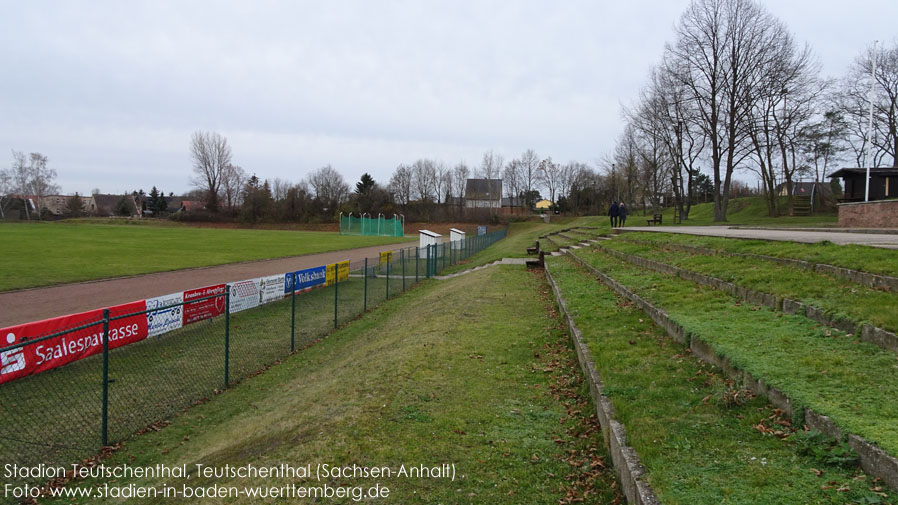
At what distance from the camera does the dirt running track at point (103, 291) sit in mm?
13484

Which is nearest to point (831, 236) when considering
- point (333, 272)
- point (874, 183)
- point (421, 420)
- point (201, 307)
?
point (421, 420)

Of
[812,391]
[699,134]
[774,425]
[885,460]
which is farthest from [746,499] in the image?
[699,134]

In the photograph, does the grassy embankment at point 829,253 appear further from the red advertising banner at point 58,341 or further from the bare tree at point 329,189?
the bare tree at point 329,189

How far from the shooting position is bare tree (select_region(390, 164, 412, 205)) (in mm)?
101500

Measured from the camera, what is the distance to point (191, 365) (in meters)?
9.21

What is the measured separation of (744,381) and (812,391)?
2.23 ft

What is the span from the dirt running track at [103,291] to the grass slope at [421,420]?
27.0 ft

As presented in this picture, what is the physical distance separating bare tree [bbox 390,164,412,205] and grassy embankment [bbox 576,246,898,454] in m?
95.7

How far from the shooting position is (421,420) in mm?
5535

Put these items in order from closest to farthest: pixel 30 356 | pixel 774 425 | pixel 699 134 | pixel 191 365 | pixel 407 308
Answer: pixel 774 425 → pixel 30 356 → pixel 191 365 → pixel 407 308 → pixel 699 134

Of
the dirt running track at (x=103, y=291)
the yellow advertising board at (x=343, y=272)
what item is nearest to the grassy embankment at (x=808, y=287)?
the yellow advertising board at (x=343, y=272)

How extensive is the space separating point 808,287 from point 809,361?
2.71 metres

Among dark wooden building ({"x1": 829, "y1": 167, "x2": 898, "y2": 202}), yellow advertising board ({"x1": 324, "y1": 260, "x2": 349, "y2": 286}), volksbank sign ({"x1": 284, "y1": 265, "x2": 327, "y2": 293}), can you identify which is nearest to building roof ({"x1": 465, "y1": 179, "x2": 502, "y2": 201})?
dark wooden building ({"x1": 829, "y1": 167, "x2": 898, "y2": 202})

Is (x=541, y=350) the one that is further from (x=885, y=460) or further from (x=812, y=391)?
(x=885, y=460)
